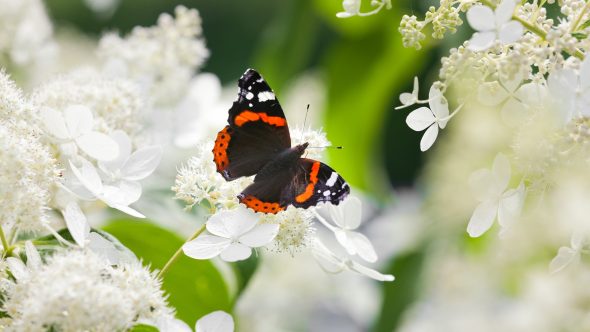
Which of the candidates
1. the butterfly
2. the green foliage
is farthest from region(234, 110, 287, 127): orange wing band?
the green foliage

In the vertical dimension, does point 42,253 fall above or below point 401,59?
above

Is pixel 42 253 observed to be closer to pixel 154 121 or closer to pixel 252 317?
pixel 154 121

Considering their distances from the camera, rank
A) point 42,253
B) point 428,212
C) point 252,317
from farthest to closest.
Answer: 1. point 428,212
2. point 252,317
3. point 42,253

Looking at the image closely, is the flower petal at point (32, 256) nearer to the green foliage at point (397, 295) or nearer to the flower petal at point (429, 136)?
the flower petal at point (429, 136)

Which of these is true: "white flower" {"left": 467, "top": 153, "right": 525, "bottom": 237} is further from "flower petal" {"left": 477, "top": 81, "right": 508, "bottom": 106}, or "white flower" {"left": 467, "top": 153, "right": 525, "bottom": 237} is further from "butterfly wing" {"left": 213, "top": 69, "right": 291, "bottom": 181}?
"butterfly wing" {"left": 213, "top": 69, "right": 291, "bottom": 181}

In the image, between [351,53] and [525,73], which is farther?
[351,53]

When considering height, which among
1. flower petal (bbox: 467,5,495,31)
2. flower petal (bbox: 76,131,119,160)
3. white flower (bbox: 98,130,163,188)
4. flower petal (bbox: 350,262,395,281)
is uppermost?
flower petal (bbox: 467,5,495,31)

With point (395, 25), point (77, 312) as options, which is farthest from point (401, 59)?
point (77, 312)
